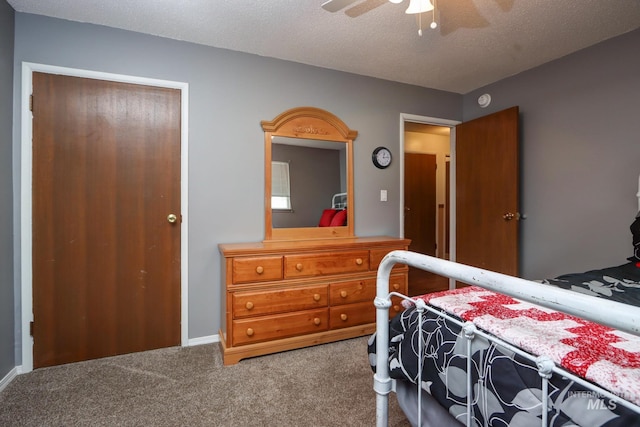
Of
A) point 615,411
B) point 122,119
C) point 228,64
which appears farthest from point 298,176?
point 615,411

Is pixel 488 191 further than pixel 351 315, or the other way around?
pixel 488 191

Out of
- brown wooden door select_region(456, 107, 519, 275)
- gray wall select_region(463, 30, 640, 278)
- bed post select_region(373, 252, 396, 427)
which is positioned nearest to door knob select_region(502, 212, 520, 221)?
brown wooden door select_region(456, 107, 519, 275)

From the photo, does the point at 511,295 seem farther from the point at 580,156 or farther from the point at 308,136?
the point at 580,156

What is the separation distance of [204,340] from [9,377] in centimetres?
113

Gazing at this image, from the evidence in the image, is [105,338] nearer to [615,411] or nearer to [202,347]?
[202,347]

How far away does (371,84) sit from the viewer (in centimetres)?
302

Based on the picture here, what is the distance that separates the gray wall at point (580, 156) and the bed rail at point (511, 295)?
2.22 meters

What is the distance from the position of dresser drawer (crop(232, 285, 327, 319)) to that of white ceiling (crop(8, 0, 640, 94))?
72.0 inches

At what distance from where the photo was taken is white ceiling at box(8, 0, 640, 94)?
1942 mm

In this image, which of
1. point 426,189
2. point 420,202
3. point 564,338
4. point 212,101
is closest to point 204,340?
point 212,101

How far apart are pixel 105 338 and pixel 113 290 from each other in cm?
34

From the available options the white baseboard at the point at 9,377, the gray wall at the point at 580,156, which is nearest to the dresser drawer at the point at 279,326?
the white baseboard at the point at 9,377

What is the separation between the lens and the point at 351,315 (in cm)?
247

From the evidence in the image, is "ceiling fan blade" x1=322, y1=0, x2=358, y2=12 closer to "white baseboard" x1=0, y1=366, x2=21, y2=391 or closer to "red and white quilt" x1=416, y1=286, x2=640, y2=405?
"red and white quilt" x1=416, y1=286, x2=640, y2=405
